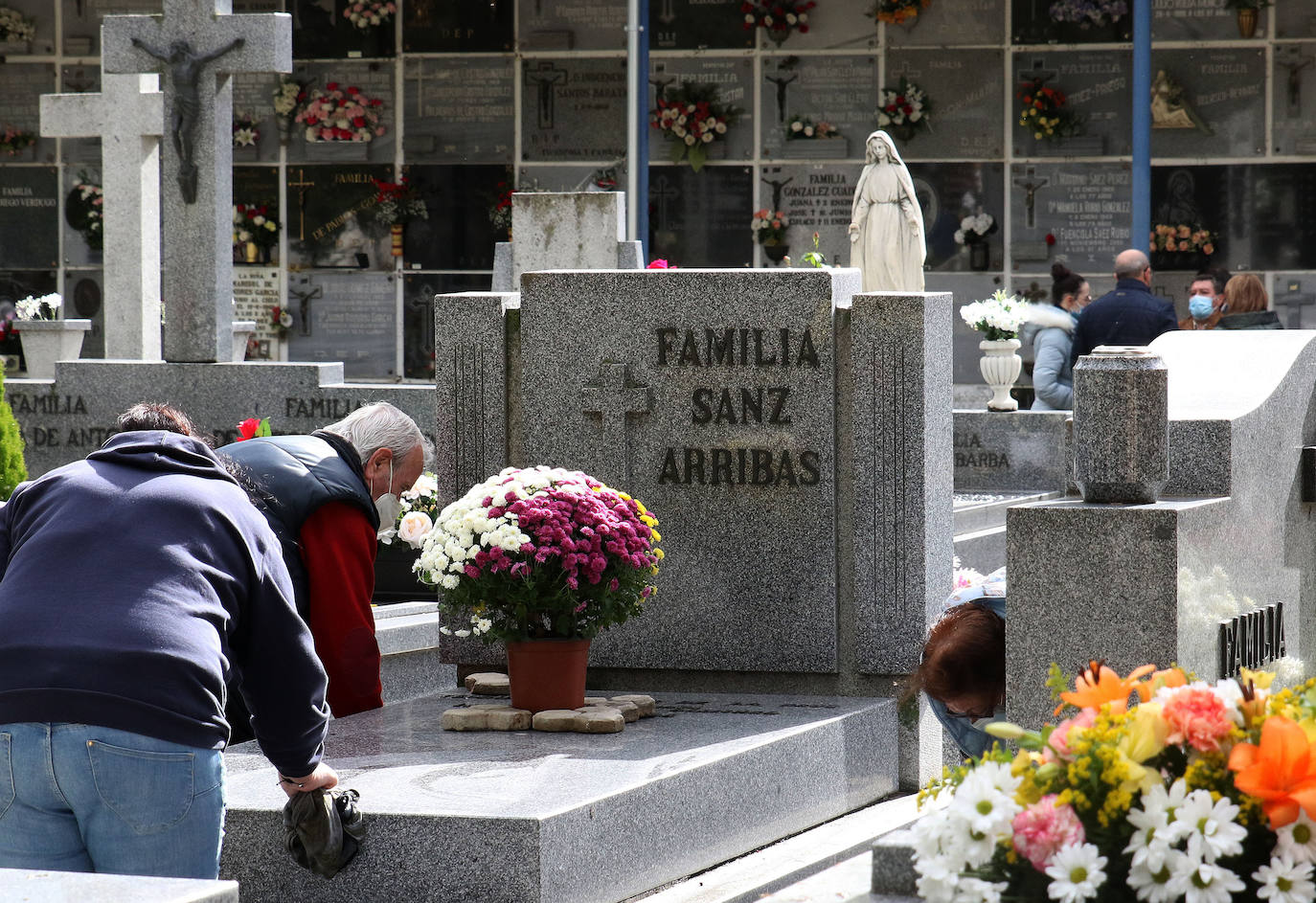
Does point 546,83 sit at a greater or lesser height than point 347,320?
greater

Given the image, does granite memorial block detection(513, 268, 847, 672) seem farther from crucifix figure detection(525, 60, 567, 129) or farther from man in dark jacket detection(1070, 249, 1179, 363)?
crucifix figure detection(525, 60, 567, 129)

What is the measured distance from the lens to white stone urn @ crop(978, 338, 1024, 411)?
11438 mm

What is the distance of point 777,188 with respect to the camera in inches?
665

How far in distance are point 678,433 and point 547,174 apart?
40.2ft

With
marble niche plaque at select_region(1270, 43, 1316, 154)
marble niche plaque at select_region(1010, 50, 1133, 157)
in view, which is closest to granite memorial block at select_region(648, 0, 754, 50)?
marble niche plaque at select_region(1010, 50, 1133, 157)

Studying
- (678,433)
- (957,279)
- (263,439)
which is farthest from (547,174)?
(263,439)

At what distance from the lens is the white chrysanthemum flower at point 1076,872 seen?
75.4 inches

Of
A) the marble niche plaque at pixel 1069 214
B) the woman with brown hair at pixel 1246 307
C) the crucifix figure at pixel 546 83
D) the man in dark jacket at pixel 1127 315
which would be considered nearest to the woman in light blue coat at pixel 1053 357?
the man in dark jacket at pixel 1127 315

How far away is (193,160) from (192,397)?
1236mm

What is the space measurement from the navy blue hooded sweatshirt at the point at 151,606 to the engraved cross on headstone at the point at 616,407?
2.42 metres

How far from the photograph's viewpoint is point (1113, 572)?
3611 millimetres

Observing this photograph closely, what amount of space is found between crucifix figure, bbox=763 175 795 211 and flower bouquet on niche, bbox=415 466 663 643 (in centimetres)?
1254

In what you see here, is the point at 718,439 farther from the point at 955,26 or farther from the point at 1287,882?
the point at 955,26

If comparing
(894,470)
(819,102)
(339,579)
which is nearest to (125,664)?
(339,579)
